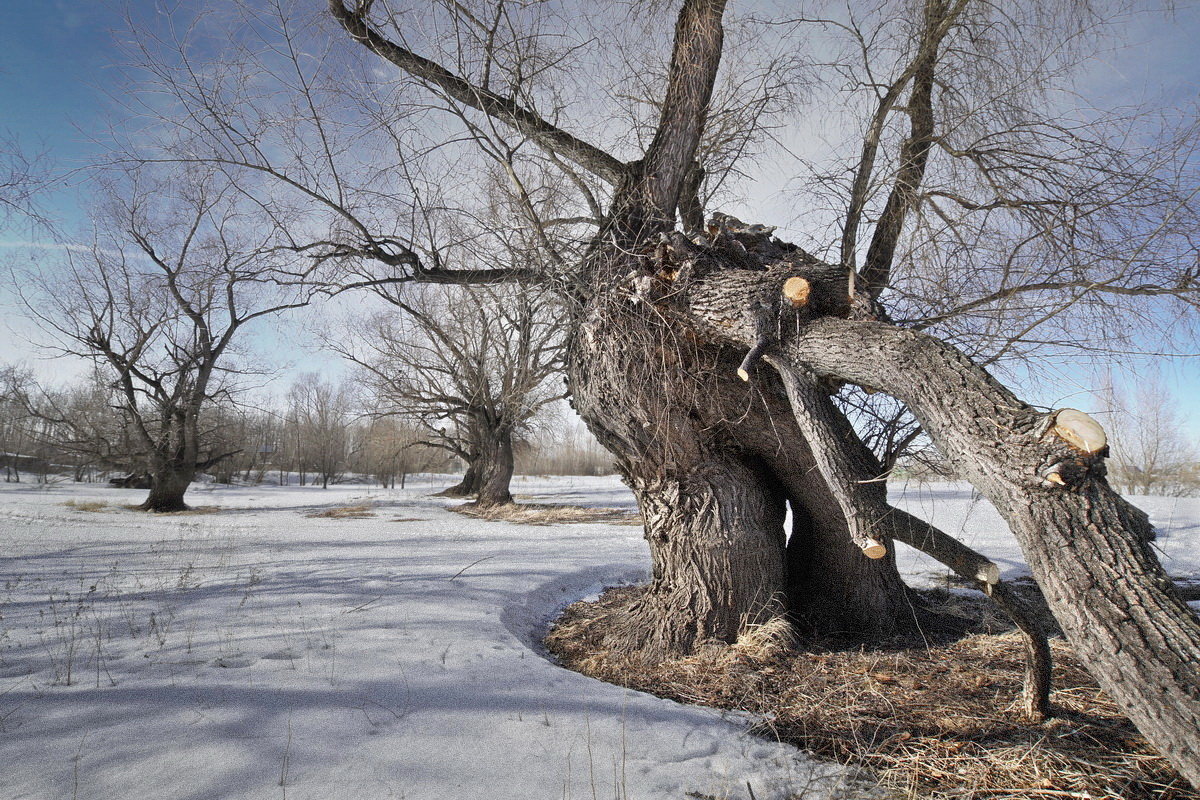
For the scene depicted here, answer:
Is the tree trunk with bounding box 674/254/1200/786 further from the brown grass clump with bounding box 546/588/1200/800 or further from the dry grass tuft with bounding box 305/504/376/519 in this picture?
the dry grass tuft with bounding box 305/504/376/519

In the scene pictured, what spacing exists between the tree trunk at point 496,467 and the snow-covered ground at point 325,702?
1043cm

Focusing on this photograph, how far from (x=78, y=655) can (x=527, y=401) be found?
1342 cm

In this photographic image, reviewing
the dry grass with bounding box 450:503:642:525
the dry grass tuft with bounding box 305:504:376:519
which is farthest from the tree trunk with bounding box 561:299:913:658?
the dry grass tuft with bounding box 305:504:376:519

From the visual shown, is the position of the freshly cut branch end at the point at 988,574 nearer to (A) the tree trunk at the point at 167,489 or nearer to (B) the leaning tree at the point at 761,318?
(B) the leaning tree at the point at 761,318

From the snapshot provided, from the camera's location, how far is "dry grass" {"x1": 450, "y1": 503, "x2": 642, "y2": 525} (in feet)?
41.4

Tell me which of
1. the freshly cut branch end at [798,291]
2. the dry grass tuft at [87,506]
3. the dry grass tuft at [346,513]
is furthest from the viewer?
the dry grass tuft at [87,506]

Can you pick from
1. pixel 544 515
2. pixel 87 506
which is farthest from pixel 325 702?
pixel 87 506

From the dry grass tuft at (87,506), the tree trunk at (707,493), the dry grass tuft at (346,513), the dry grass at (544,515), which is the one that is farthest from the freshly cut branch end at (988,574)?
the dry grass tuft at (87,506)

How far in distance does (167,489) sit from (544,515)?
918 cm

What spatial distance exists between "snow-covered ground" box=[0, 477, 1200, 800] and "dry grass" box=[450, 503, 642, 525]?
687cm

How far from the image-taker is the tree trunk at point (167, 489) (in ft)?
46.3

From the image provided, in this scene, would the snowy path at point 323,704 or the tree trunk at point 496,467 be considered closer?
the snowy path at point 323,704

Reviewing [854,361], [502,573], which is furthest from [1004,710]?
[502,573]

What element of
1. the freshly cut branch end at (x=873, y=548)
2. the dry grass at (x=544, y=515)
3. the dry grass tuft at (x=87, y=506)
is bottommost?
the dry grass at (x=544, y=515)
